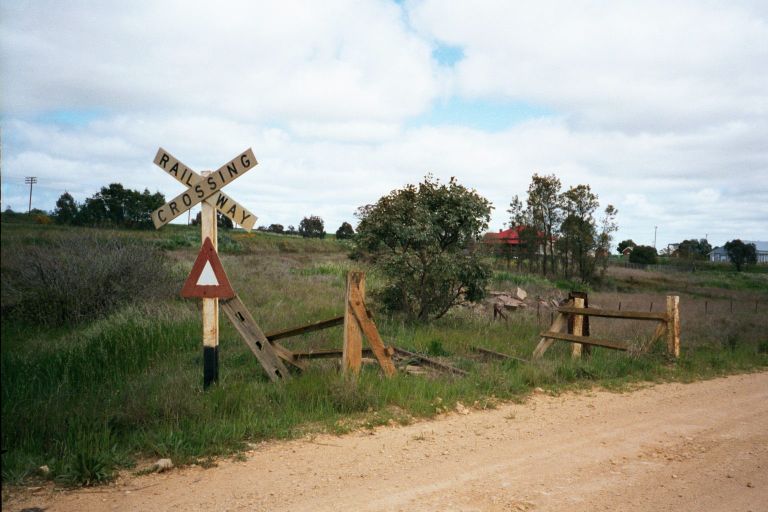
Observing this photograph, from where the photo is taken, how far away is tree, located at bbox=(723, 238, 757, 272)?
66.5 metres

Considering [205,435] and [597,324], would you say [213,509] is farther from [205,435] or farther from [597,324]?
[597,324]

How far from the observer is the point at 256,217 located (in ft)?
23.3

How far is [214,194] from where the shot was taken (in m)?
7.20

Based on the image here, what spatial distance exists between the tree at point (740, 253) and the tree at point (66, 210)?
6981cm

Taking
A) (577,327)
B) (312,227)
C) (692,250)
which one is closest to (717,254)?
(692,250)

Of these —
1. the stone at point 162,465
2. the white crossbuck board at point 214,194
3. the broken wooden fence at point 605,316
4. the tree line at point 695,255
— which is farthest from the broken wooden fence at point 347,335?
the tree line at point 695,255

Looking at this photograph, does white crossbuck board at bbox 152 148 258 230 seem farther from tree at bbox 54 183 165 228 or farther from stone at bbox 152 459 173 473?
tree at bbox 54 183 165 228

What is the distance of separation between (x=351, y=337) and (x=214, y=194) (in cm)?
262

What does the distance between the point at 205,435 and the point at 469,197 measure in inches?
414

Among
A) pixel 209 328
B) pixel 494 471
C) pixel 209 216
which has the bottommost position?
pixel 494 471

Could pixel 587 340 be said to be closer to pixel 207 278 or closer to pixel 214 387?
pixel 214 387

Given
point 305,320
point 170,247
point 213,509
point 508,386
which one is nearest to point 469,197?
point 305,320

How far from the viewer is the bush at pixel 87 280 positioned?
12219mm

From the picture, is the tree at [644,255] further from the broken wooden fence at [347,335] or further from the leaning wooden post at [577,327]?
the broken wooden fence at [347,335]
